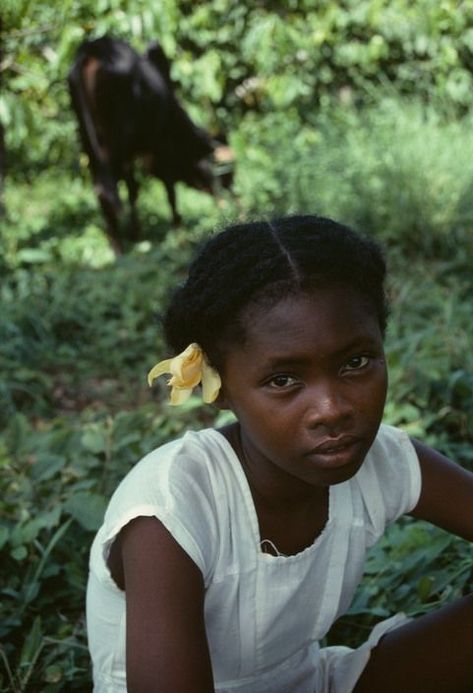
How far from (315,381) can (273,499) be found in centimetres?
27

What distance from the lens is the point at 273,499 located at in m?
1.41

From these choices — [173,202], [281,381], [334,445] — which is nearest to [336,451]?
[334,445]

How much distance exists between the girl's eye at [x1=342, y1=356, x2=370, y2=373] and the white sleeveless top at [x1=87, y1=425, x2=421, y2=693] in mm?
262

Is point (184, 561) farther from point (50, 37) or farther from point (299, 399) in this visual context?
point (50, 37)

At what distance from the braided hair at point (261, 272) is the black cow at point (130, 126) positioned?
3969 millimetres

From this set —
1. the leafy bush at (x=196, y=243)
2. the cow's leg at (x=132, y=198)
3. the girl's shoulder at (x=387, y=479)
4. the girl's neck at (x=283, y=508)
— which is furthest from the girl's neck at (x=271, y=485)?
the cow's leg at (x=132, y=198)

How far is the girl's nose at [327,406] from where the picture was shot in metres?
1.20

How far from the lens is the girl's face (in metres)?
1.22

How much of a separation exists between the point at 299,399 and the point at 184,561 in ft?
0.91

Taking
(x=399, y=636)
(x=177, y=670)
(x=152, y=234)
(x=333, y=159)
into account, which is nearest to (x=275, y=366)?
(x=177, y=670)

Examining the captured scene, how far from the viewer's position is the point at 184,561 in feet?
4.03

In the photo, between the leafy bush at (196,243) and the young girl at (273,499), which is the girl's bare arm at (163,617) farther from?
the leafy bush at (196,243)

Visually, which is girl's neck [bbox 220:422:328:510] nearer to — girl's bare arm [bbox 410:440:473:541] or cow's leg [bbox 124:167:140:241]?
girl's bare arm [bbox 410:440:473:541]

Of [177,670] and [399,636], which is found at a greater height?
[177,670]
